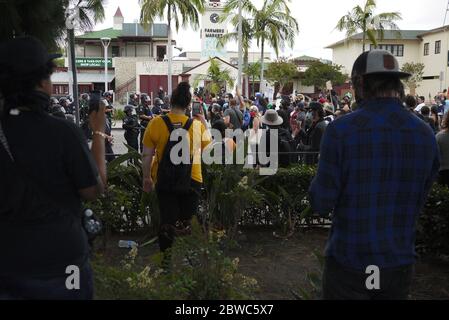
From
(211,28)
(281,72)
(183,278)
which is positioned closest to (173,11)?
(211,28)

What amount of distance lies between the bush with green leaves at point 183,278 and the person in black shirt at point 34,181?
0.65 meters

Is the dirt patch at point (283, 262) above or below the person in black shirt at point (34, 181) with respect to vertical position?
below

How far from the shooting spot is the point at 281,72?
4338 centimetres

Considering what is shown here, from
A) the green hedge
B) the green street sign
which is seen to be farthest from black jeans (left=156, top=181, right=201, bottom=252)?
the green street sign

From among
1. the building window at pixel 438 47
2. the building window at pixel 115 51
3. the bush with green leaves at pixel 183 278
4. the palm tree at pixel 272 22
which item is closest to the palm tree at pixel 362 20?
the palm tree at pixel 272 22

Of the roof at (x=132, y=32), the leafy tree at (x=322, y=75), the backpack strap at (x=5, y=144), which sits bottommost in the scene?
the backpack strap at (x=5, y=144)

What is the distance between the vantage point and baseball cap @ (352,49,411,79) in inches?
85.7

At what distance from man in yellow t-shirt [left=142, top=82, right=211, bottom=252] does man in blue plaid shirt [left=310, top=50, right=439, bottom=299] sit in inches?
83.2

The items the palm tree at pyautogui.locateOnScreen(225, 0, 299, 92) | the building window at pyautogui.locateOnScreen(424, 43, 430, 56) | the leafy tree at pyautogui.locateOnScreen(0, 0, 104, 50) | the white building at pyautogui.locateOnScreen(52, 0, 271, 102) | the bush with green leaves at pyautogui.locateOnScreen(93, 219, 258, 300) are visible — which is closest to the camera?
the bush with green leaves at pyautogui.locateOnScreen(93, 219, 258, 300)

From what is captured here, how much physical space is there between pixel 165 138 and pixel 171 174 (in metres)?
0.30

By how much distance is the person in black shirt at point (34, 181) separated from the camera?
1.86m

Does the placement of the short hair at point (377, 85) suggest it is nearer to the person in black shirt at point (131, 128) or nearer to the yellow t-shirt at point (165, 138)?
the yellow t-shirt at point (165, 138)

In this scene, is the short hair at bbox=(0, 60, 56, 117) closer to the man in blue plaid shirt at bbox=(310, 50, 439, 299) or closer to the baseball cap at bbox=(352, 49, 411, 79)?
the man in blue plaid shirt at bbox=(310, 50, 439, 299)
